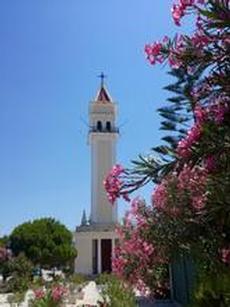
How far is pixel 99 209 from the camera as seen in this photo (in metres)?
47.2

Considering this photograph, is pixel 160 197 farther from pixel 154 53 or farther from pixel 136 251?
pixel 154 53

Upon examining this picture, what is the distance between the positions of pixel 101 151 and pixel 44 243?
1232cm

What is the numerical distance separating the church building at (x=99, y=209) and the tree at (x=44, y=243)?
158 inches

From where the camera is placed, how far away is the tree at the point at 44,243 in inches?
1543

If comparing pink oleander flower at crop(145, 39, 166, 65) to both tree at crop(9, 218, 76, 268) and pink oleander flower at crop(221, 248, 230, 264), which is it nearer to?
pink oleander flower at crop(221, 248, 230, 264)

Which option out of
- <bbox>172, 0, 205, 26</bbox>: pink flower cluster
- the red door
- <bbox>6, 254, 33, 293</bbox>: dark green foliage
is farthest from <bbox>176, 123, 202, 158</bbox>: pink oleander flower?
the red door

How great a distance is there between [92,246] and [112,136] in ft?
32.4

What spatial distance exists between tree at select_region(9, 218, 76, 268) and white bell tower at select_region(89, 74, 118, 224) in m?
5.91

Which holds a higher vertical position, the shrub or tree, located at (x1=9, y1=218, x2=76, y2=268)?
tree, located at (x1=9, y1=218, x2=76, y2=268)

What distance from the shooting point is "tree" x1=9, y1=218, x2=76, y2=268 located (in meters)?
39.2

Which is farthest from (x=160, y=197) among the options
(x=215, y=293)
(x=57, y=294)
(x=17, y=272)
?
(x=17, y=272)

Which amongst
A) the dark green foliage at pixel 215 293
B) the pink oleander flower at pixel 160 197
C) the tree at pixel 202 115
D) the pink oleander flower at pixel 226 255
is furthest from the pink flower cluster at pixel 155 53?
the pink oleander flower at pixel 160 197

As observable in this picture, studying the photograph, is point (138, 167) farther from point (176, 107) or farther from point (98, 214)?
point (98, 214)

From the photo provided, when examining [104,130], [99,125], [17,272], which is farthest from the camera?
[99,125]
